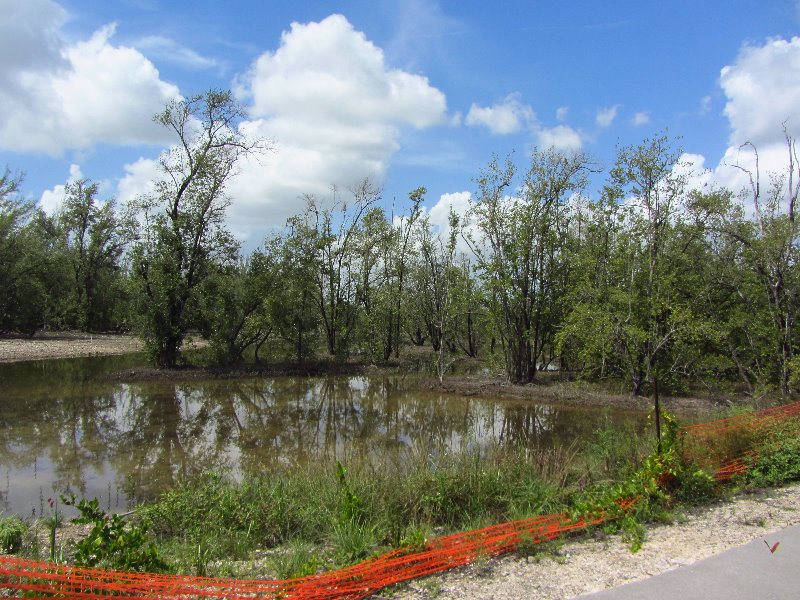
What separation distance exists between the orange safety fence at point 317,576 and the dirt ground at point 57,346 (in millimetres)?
27829

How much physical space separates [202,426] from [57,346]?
79.8 ft

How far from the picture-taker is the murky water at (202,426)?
9.88 meters

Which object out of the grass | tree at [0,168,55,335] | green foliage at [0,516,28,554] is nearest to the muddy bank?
the grass

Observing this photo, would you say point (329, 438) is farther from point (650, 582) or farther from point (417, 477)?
point (650, 582)

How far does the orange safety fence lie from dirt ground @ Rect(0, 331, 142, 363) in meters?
27.8

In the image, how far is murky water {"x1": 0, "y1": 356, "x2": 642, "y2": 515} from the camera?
988cm

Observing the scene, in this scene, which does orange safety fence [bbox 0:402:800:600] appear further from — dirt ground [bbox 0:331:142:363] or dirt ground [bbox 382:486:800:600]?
dirt ground [bbox 0:331:142:363]

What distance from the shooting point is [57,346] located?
32688 millimetres

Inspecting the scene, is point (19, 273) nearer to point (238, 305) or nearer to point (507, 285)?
point (238, 305)

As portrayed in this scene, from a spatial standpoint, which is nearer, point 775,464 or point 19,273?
point 775,464

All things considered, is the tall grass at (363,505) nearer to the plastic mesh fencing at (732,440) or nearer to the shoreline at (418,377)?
the plastic mesh fencing at (732,440)

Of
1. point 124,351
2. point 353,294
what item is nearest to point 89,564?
point 353,294

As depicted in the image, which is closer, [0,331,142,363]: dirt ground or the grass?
the grass

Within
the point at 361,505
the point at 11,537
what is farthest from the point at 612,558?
the point at 11,537
